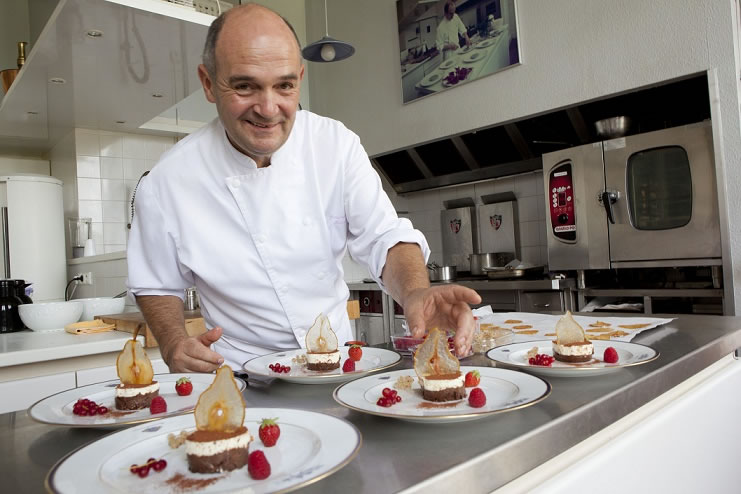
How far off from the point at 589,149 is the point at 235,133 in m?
2.76

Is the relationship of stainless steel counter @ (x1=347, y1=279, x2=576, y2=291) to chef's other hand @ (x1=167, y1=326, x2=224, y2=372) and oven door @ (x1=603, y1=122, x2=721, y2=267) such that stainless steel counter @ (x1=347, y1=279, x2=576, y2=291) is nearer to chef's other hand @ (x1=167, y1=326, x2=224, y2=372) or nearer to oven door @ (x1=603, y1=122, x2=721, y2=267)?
oven door @ (x1=603, y1=122, x2=721, y2=267)

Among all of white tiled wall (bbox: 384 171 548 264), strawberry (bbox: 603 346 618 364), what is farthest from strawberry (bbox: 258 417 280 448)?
white tiled wall (bbox: 384 171 548 264)

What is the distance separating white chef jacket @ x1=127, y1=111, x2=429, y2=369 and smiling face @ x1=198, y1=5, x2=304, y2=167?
0.55ft

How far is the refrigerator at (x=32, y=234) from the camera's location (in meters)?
4.97

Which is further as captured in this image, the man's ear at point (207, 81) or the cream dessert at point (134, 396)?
the man's ear at point (207, 81)

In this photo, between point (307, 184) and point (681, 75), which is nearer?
point (307, 184)

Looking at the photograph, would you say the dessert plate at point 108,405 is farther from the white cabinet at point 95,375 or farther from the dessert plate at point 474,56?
the dessert plate at point 474,56

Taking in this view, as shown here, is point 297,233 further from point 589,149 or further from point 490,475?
point 589,149

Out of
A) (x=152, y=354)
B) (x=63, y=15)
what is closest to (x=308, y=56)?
(x=63, y=15)

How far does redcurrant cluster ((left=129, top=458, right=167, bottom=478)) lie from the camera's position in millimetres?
620

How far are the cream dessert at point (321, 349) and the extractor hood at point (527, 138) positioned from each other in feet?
9.86

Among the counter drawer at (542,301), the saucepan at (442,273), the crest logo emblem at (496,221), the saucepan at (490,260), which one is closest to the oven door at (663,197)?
the counter drawer at (542,301)

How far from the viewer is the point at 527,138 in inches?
170

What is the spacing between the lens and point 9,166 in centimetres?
590
